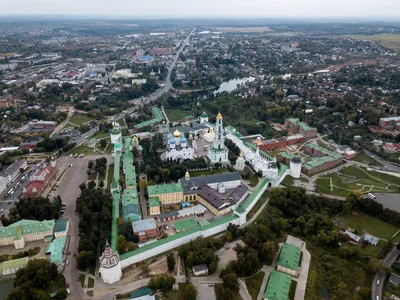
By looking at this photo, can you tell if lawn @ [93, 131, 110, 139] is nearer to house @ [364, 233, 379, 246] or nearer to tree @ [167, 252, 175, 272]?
tree @ [167, 252, 175, 272]

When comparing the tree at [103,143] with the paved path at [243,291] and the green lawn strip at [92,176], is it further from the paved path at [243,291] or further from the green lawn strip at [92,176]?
the paved path at [243,291]

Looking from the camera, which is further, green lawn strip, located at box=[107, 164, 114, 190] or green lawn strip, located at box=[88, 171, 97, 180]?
green lawn strip, located at box=[88, 171, 97, 180]

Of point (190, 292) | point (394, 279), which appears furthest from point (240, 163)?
point (190, 292)

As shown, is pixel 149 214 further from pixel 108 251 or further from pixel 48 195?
pixel 48 195

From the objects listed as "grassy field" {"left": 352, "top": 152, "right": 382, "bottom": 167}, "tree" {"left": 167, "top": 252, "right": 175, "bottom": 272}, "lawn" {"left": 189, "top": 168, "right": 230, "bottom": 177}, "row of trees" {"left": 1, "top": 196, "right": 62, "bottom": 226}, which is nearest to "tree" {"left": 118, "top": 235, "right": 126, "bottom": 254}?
"tree" {"left": 167, "top": 252, "right": 175, "bottom": 272}

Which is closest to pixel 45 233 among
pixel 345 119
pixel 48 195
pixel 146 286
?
pixel 48 195

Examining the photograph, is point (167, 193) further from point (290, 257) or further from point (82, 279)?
point (290, 257)

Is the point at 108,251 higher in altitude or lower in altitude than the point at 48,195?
higher

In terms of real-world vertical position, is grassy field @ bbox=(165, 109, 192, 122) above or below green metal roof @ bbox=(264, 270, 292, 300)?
below
